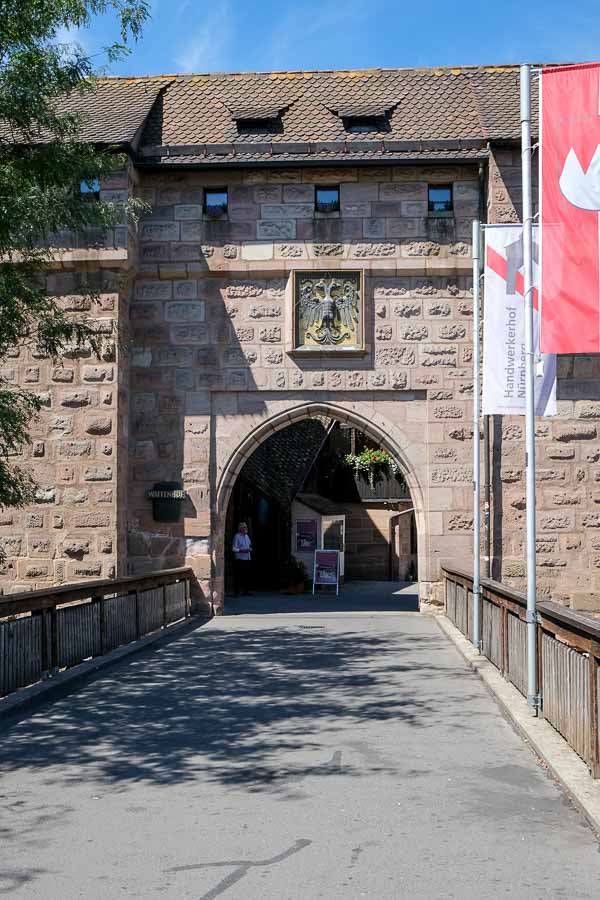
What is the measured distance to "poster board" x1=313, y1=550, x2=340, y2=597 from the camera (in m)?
27.0

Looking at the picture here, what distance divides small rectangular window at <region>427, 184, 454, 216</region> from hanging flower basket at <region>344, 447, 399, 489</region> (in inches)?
716

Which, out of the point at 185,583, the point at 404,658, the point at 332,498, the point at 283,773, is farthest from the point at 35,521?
the point at 332,498

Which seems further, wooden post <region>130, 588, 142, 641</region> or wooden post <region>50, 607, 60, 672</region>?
wooden post <region>130, 588, 142, 641</region>

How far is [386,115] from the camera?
67.5 ft

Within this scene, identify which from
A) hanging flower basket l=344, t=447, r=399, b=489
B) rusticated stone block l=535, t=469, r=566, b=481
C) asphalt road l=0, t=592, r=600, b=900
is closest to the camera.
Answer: asphalt road l=0, t=592, r=600, b=900

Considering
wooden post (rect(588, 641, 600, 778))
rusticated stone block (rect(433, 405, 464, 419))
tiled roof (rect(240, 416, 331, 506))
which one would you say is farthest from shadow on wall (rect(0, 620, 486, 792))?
tiled roof (rect(240, 416, 331, 506))

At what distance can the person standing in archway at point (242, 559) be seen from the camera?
78.2ft

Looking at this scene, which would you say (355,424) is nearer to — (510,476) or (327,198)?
(510,476)

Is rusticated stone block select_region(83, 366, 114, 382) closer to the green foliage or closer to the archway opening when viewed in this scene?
the archway opening

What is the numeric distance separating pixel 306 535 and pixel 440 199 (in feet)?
42.1

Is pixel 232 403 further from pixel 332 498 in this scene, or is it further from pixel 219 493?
pixel 332 498

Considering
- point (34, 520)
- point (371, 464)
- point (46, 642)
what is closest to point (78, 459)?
point (34, 520)

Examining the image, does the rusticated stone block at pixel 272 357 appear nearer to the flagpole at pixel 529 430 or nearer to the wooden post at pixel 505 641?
the wooden post at pixel 505 641

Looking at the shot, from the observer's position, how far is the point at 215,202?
20.1 metres
